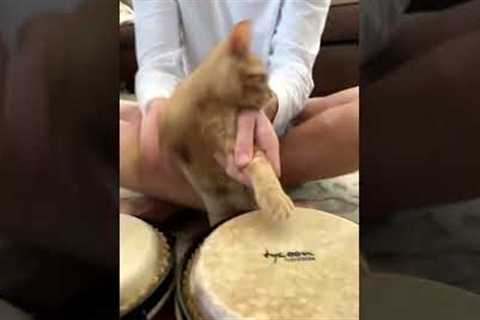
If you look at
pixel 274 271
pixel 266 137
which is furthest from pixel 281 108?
pixel 274 271

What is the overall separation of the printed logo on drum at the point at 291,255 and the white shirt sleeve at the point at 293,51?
4.1 inches

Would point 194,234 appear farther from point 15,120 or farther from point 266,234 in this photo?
point 15,120

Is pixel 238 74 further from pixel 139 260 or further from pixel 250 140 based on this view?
pixel 139 260

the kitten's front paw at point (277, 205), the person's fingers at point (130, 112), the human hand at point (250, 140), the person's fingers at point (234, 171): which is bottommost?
the kitten's front paw at point (277, 205)

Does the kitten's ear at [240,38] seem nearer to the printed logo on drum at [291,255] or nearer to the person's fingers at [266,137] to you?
the person's fingers at [266,137]

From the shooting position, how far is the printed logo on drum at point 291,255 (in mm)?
679

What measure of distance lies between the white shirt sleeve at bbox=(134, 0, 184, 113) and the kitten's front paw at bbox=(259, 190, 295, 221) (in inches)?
4.8

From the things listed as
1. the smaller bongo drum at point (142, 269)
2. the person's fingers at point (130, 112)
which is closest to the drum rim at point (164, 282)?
the smaller bongo drum at point (142, 269)

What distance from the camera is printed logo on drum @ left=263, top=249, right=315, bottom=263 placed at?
679 mm

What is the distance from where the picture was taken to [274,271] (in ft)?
2.20

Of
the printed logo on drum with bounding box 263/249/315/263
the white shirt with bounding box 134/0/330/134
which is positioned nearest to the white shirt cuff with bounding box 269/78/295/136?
the white shirt with bounding box 134/0/330/134

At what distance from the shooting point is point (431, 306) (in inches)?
28.2

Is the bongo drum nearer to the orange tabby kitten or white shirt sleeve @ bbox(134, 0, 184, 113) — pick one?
the orange tabby kitten

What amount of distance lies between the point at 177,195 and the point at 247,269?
93 mm
